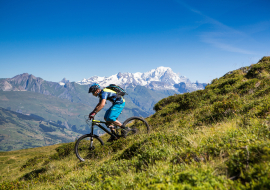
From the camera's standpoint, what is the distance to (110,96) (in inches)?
326

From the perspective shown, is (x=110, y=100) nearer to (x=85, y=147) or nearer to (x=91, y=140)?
(x=91, y=140)

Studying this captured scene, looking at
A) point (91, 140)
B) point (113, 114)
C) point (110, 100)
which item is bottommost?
point (91, 140)

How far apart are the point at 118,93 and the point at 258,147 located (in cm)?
662

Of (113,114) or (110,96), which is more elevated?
(110,96)

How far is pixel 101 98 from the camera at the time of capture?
8.09m

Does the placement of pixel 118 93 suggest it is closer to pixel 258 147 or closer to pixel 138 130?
pixel 138 130

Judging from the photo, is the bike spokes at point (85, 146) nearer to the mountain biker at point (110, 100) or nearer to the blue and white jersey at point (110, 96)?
the mountain biker at point (110, 100)

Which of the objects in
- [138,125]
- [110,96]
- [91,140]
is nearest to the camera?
[110,96]

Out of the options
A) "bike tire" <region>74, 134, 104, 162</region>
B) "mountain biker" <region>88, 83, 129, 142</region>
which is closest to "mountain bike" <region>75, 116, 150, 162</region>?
"bike tire" <region>74, 134, 104, 162</region>

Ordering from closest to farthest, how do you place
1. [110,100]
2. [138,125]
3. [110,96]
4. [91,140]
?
[110,96] < [110,100] < [91,140] < [138,125]

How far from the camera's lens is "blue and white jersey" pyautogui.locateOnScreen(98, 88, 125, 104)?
8.09 meters

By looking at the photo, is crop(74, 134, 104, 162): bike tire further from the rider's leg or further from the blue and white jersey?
the blue and white jersey

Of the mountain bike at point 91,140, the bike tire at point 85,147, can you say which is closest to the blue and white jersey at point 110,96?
the mountain bike at point 91,140

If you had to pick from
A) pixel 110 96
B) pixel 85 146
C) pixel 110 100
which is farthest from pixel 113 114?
pixel 85 146
